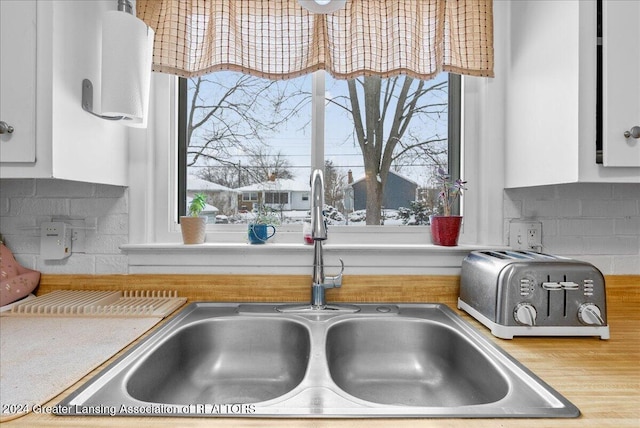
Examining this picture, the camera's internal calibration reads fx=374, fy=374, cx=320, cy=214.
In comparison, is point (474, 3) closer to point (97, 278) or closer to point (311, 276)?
point (311, 276)

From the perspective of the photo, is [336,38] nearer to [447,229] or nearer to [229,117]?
[229,117]

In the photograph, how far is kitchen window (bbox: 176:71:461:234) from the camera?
1.44 metres

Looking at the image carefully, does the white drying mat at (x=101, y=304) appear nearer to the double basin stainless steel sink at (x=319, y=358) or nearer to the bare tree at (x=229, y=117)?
the double basin stainless steel sink at (x=319, y=358)

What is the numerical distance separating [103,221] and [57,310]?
0.33 metres

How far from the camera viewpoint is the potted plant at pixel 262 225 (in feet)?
4.37

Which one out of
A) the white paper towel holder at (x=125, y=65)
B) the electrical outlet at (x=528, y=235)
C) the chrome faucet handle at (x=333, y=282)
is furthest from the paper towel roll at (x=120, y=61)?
the electrical outlet at (x=528, y=235)

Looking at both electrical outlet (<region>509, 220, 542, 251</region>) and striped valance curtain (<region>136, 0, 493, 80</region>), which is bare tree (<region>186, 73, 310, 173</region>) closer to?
striped valance curtain (<region>136, 0, 493, 80</region>)

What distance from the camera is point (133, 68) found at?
1051 millimetres

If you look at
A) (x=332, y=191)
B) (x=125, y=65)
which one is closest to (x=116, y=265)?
(x=125, y=65)

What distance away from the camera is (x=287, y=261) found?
1295 mm

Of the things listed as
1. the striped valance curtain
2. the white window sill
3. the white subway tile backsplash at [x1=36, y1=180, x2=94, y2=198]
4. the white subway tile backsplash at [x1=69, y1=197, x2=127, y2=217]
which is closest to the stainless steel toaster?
the white window sill

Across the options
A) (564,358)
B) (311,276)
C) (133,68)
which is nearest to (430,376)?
(564,358)

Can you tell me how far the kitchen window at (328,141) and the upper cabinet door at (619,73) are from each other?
534 mm

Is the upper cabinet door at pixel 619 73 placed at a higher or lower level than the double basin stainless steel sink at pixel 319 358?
higher
